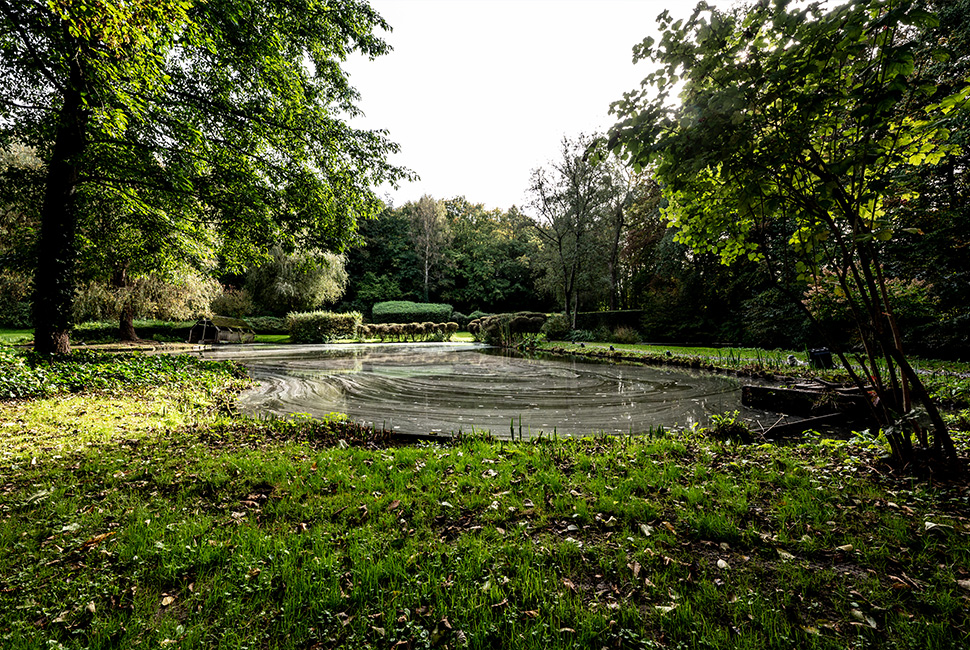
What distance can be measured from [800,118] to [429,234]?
134 feet

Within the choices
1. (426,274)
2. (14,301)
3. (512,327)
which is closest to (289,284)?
(14,301)

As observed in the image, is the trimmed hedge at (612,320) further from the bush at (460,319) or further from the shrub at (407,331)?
the bush at (460,319)

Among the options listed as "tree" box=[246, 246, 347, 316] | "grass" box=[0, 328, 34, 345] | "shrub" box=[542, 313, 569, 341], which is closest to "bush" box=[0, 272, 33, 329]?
"grass" box=[0, 328, 34, 345]

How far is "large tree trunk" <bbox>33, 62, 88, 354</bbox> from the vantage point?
805 cm

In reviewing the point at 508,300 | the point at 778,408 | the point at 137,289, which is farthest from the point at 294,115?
the point at 508,300

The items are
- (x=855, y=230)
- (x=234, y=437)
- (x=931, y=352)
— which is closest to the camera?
(x=855, y=230)

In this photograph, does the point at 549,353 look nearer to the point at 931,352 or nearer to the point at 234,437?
the point at 931,352

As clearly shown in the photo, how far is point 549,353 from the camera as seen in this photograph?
17719 millimetres

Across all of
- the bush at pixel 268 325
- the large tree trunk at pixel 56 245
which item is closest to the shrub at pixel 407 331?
the bush at pixel 268 325

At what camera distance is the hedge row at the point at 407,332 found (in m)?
26.8

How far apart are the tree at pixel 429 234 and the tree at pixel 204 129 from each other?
31009 mm

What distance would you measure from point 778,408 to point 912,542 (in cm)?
473

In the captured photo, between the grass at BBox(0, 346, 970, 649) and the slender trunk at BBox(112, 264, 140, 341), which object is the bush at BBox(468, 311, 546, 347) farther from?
the grass at BBox(0, 346, 970, 649)

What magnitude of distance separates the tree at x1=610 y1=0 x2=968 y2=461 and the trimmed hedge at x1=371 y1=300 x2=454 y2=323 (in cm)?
3095
